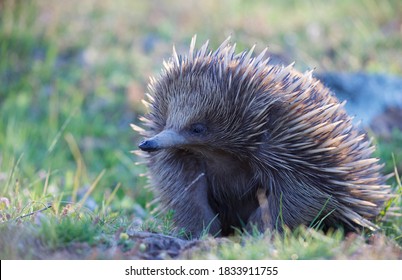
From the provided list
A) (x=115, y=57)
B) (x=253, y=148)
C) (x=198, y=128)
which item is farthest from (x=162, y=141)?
(x=115, y=57)

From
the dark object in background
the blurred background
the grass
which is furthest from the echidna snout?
the dark object in background

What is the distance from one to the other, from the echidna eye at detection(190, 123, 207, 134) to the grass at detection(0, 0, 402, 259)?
65 cm

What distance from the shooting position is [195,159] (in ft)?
14.2

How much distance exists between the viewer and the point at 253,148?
161 inches

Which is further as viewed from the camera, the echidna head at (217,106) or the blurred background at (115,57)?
the blurred background at (115,57)

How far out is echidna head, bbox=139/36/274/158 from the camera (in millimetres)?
3984

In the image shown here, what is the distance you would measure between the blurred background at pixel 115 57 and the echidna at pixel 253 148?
1.76 meters

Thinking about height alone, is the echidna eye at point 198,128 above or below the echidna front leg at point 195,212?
above

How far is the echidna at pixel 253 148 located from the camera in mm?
4020

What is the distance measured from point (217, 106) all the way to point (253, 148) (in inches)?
12.7

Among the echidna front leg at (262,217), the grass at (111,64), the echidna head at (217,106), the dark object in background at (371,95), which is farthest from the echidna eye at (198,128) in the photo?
Result: the dark object in background at (371,95)

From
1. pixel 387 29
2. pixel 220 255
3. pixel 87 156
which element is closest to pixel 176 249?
pixel 220 255

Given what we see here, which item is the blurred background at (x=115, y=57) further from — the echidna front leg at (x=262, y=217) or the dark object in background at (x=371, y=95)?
the echidna front leg at (x=262, y=217)

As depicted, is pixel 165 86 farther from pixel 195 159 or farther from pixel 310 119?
pixel 310 119
